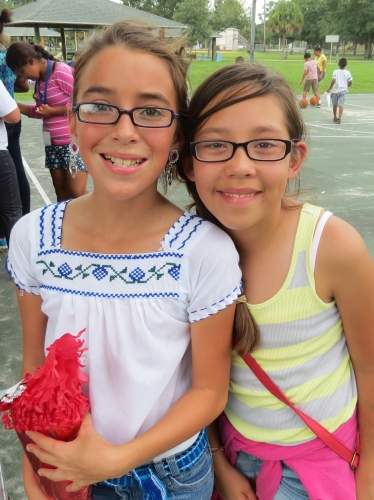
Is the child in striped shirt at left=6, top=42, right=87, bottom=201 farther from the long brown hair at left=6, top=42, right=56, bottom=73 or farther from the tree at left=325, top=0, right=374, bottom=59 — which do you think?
the tree at left=325, top=0, right=374, bottom=59

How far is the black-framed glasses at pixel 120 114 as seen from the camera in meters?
1.12

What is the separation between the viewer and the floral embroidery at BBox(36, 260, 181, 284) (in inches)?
45.3

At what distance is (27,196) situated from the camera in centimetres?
450

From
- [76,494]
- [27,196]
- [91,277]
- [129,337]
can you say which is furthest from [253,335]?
[27,196]

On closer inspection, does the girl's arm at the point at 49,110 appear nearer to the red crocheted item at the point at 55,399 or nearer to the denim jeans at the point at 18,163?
the denim jeans at the point at 18,163

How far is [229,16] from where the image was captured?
236ft

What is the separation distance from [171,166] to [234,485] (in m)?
0.87

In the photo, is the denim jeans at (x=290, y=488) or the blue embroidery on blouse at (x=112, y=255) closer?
the blue embroidery on blouse at (x=112, y=255)

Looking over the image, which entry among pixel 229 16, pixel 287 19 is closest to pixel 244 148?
pixel 287 19

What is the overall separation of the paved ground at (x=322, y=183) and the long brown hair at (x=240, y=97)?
0.59 metres

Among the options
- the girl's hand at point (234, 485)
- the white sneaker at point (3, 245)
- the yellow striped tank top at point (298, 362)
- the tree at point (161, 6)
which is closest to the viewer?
the yellow striped tank top at point (298, 362)

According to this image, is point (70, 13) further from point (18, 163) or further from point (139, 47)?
point (139, 47)

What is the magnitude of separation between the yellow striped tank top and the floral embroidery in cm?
24

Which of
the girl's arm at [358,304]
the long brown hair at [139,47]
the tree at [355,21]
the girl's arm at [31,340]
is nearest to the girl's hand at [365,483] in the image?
the girl's arm at [358,304]
